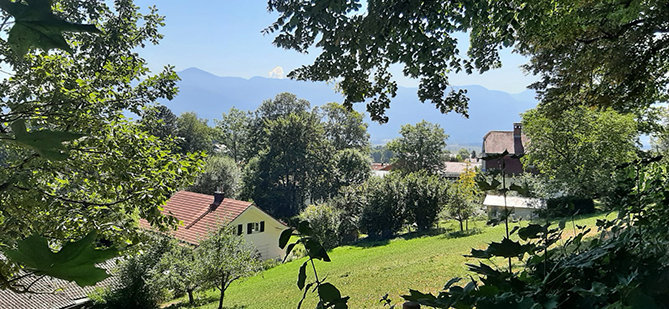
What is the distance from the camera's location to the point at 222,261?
13070mm

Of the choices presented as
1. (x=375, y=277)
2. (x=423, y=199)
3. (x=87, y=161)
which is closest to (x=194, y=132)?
(x=423, y=199)

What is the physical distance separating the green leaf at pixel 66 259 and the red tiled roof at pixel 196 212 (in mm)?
20459

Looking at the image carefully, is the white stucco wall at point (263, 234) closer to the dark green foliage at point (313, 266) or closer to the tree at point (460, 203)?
the tree at point (460, 203)

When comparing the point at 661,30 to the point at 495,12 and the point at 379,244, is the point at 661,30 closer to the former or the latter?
the point at 495,12

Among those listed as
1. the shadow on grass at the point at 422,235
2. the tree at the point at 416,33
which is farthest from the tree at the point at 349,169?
the tree at the point at 416,33

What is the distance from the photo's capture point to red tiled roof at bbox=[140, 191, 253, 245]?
20906 mm

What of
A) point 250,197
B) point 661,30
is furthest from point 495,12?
point 250,197

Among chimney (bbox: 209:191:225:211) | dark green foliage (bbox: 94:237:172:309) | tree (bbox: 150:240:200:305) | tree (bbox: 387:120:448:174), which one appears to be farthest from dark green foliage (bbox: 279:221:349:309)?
tree (bbox: 387:120:448:174)

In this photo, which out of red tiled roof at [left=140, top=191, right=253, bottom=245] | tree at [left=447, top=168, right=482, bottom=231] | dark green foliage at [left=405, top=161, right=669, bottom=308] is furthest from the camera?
tree at [left=447, top=168, right=482, bottom=231]

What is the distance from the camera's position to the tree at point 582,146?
1695 cm

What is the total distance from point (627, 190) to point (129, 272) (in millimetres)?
15229

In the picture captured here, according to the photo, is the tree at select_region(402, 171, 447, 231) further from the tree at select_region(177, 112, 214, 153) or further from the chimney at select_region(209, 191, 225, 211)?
the tree at select_region(177, 112, 214, 153)

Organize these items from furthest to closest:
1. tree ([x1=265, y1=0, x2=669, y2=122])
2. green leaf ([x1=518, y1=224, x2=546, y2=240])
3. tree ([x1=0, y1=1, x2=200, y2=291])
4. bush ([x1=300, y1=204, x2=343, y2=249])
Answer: bush ([x1=300, y1=204, x2=343, y2=249]) < tree ([x1=0, y1=1, x2=200, y2=291]) < tree ([x1=265, y1=0, x2=669, y2=122]) < green leaf ([x1=518, y1=224, x2=546, y2=240])

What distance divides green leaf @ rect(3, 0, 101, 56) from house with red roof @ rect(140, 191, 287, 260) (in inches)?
843
